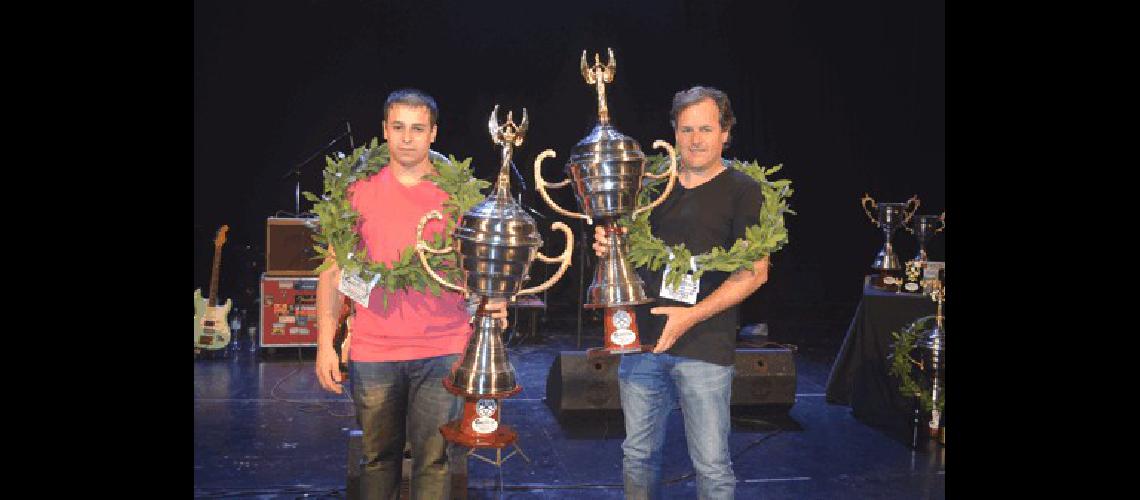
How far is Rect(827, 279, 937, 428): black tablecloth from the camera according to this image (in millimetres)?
5250

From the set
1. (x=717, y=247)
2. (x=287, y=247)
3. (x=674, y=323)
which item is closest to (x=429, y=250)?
(x=674, y=323)

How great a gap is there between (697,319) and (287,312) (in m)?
5.52

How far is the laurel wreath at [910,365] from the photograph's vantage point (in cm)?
500

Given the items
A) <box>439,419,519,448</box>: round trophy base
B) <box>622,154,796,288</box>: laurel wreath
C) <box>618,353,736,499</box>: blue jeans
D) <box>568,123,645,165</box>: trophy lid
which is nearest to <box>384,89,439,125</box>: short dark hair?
<box>568,123,645,165</box>: trophy lid

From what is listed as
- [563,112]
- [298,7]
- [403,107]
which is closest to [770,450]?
[403,107]

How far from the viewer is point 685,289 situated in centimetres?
264

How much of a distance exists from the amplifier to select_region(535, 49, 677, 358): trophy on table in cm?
523

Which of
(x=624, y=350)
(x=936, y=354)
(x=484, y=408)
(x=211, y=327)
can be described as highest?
(x=624, y=350)

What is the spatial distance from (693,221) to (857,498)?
7.04 feet

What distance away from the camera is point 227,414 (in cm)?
542

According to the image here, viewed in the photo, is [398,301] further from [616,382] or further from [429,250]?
[616,382]

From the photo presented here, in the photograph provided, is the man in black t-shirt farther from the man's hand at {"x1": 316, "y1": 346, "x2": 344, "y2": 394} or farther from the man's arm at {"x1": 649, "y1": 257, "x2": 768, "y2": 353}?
the man's hand at {"x1": 316, "y1": 346, "x2": 344, "y2": 394}

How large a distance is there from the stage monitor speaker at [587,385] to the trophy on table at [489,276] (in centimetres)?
272
